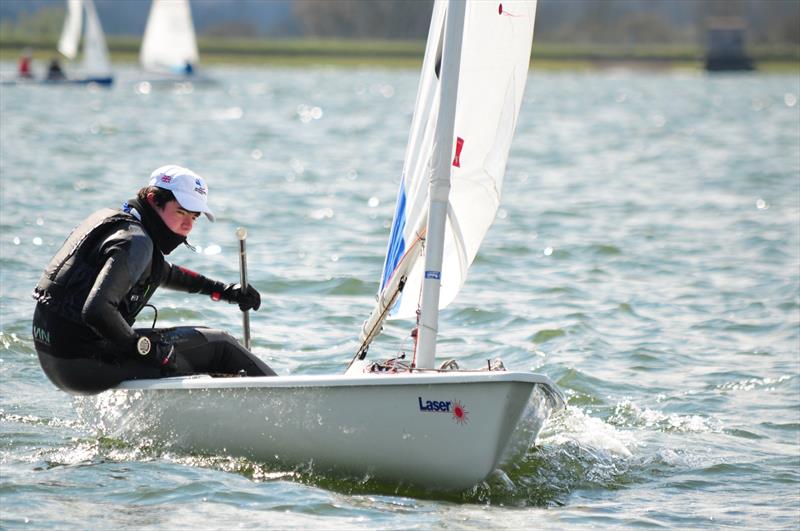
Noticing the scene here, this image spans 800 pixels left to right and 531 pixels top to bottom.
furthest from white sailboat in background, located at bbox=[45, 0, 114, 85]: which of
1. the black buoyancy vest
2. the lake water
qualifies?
the black buoyancy vest

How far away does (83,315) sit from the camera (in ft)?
17.3

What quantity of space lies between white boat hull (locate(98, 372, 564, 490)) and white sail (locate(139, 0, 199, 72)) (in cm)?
3719

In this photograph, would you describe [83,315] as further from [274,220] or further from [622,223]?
[622,223]

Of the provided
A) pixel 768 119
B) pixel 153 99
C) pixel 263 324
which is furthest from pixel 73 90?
pixel 263 324

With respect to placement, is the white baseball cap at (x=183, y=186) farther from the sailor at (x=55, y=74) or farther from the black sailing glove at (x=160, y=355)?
the sailor at (x=55, y=74)

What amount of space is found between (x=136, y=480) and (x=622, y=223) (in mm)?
9390

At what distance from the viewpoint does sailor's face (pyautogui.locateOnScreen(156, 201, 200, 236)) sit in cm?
557

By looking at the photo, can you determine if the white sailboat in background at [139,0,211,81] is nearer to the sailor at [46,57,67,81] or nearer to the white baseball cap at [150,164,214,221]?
the sailor at [46,57,67,81]

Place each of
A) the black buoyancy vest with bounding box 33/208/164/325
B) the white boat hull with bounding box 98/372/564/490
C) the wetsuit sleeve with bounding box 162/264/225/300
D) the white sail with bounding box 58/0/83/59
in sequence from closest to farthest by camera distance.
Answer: the white boat hull with bounding box 98/372/564/490 < the black buoyancy vest with bounding box 33/208/164/325 < the wetsuit sleeve with bounding box 162/264/225/300 < the white sail with bounding box 58/0/83/59

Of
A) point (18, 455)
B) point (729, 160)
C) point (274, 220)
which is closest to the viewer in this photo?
point (18, 455)

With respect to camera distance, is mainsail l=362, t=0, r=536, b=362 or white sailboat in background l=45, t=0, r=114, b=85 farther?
white sailboat in background l=45, t=0, r=114, b=85

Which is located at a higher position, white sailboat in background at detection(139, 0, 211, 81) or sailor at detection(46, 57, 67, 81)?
white sailboat in background at detection(139, 0, 211, 81)

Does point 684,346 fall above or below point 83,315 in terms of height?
below

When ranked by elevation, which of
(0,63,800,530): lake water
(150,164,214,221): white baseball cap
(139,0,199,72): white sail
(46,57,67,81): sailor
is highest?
(139,0,199,72): white sail
